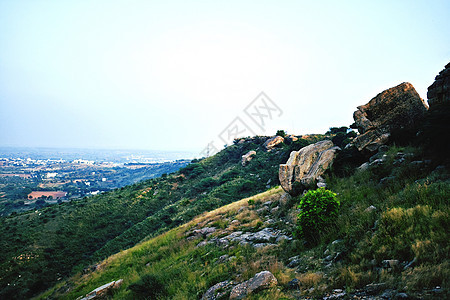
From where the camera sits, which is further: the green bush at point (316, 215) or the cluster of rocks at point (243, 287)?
the green bush at point (316, 215)

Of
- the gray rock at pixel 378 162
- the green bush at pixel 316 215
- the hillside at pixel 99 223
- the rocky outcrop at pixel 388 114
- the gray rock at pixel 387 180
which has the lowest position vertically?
the hillside at pixel 99 223

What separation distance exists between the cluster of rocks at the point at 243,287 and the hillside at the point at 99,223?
18563 mm

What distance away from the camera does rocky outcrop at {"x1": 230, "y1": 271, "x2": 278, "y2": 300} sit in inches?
194

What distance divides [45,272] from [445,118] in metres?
35.1

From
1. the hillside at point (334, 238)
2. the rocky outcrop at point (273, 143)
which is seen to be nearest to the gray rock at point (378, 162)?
the hillside at point (334, 238)

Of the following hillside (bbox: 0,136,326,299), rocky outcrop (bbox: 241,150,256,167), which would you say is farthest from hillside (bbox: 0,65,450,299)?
rocky outcrop (bbox: 241,150,256,167)

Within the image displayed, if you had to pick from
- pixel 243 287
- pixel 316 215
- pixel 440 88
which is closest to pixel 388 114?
pixel 440 88

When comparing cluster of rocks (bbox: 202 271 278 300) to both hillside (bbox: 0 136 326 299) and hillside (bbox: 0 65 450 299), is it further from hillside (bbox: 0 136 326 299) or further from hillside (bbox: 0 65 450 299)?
hillside (bbox: 0 136 326 299)

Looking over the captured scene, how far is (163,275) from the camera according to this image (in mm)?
8758

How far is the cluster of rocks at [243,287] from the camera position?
4953 mm

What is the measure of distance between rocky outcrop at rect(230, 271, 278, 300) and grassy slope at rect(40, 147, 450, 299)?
0.25 meters

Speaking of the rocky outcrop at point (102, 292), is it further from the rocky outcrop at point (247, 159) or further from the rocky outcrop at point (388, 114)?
the rocky outcrop at point (247, 159)

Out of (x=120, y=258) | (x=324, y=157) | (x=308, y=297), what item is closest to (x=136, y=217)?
(x=120, y=258)

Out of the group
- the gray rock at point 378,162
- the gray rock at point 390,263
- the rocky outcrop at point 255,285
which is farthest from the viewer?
the gray rock at point 378,162
